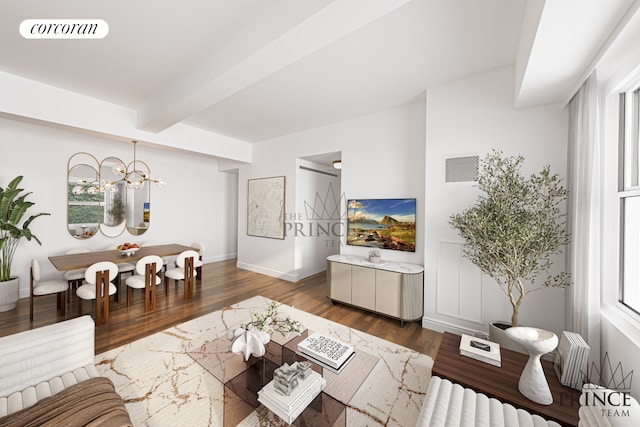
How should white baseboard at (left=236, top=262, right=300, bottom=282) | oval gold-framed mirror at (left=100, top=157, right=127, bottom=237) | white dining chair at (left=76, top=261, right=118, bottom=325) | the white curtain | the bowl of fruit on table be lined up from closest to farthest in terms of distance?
the white curtain
white dining chair at (left=76, top=261, right=118, bottom=325)
the bowl of fruit on table
oval gold-framed mirror at (left=100, top=157, right=127, bottom=237)
white baseboard at (left=236, top=262, right=300, bottom=282)

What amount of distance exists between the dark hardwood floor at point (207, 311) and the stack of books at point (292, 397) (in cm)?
145

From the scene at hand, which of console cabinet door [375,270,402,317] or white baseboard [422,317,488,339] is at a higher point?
console cabinet door [375,270,402,317]

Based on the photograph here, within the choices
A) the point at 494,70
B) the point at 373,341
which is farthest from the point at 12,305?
the point at 494,70

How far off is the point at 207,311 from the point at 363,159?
3207mm

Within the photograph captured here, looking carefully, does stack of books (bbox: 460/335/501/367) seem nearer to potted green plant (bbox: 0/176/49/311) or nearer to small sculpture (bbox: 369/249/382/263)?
small sculpture (bbox: 369/249/382/263)

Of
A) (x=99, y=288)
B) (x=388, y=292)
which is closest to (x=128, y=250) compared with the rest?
(x=99, y=288)

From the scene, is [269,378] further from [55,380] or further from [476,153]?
[476,153]

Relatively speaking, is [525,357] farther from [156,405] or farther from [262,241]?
[262,241]

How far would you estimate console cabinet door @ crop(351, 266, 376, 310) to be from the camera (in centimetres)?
329

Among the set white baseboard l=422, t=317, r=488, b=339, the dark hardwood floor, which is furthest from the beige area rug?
white baseboard l=422, t=317, r=488, b=339

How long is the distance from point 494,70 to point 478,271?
216 centimetres

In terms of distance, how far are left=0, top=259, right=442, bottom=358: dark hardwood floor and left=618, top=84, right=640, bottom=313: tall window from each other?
157cm

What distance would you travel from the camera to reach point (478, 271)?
267 cm

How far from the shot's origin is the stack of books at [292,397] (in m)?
1.39
